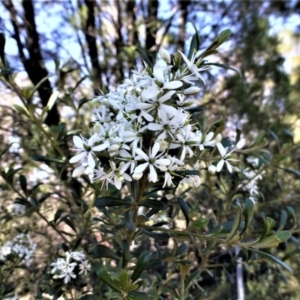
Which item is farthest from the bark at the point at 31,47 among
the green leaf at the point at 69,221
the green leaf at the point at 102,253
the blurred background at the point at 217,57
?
the green leaf at the point at 102,253

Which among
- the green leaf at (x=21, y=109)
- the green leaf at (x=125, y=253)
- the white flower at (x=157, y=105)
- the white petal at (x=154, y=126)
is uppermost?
the green leaf at (x=21, y=109)

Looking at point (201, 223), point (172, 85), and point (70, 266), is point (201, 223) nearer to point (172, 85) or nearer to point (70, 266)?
point (172, 85)

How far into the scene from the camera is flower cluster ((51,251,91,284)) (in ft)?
2.59

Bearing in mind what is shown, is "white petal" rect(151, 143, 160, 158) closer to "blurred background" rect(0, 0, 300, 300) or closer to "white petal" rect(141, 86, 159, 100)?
"white petal" rect(141, 86, 159, 100)

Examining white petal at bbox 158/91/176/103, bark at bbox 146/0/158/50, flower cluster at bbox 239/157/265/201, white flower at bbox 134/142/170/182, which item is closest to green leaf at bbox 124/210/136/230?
white flower at bbox 134/142/170/182

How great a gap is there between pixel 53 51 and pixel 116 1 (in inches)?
15.1

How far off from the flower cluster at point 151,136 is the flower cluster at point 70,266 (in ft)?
0.92

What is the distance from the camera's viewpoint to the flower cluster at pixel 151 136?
0.53 m

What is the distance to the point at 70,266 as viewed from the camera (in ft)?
2.62

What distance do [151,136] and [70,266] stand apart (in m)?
0.39

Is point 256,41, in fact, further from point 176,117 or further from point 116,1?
point 176,117

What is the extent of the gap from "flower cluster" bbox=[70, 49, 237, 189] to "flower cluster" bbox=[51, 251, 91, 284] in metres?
0.28

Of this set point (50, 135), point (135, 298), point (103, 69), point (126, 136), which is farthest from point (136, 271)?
point (103, 69)

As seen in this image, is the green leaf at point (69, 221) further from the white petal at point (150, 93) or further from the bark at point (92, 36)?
the bark at point (92, 36)
